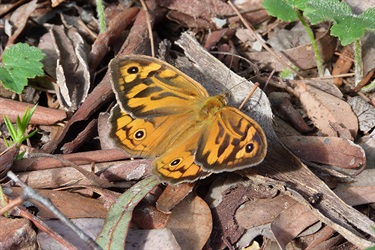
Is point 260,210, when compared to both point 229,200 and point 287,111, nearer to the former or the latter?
point 229,200

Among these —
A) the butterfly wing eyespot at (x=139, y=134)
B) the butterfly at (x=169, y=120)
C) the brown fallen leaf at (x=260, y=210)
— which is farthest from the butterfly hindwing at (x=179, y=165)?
the brown fallen leaf at (x=260, y=210)

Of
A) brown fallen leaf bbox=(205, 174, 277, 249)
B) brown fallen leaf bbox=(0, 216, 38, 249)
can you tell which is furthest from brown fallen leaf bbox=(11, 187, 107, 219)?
brown fallen leaf bbox=(205, 174, 277, 249)

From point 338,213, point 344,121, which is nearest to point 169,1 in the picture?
point 344,121

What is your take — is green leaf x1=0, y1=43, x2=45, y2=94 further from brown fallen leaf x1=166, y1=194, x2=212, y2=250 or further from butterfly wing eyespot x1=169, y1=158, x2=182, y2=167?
brown fallen leaf x1=166, y1=194, x2=212, y2=250

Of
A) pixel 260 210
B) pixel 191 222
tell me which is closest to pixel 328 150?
pixel 260 210

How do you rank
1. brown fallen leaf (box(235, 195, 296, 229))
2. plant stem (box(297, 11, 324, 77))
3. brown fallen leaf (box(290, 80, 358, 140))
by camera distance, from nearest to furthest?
1. brown fallen leaf (box(235, 195, 296, 229))
2. brown fallen leaf (box(290, 80, 358, 140))
3. plant stem (box(297, 11, 324, 77))

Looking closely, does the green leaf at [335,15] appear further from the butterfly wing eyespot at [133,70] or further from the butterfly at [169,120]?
the butterfly wing eyespot at [133,70]
